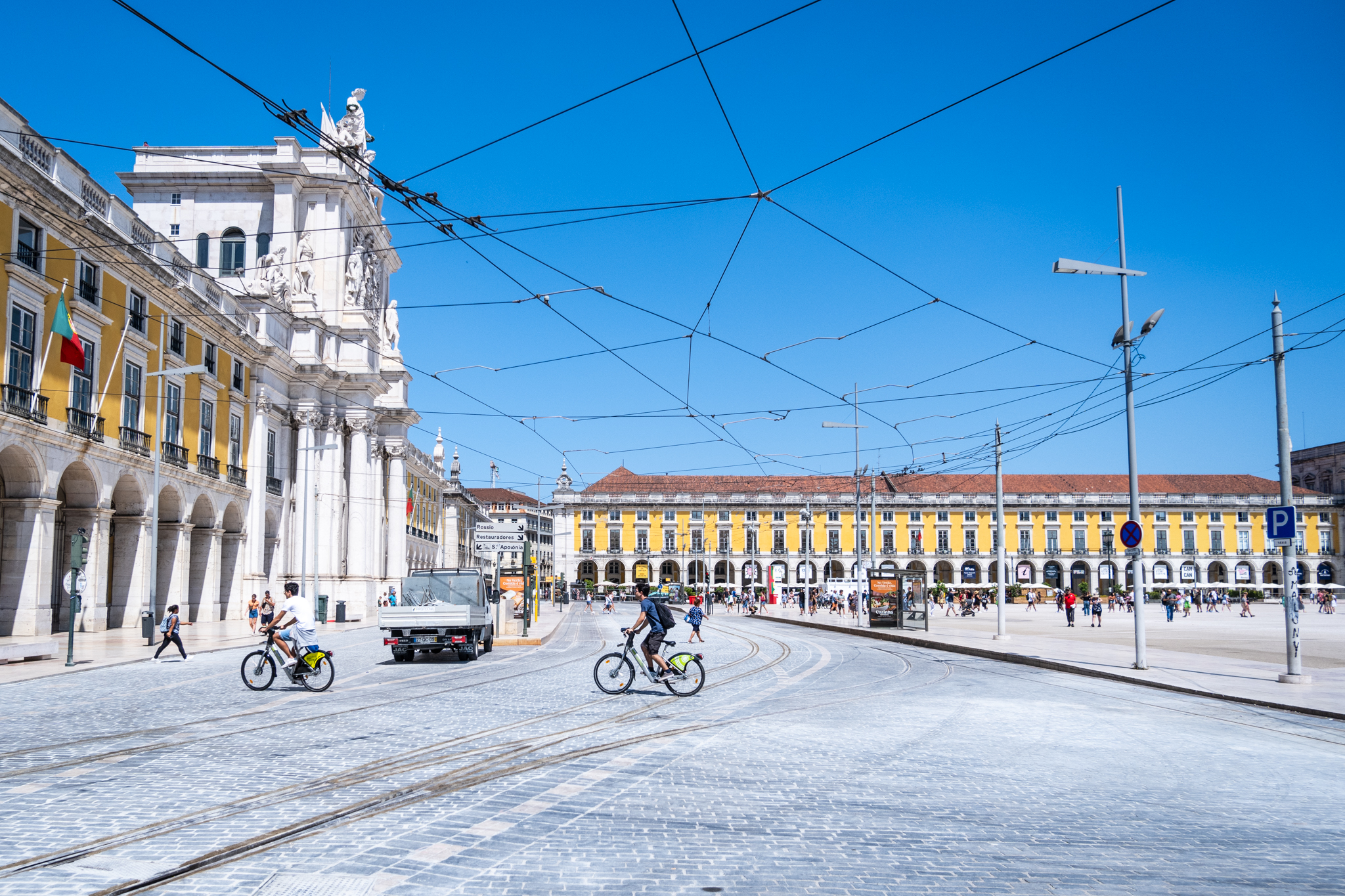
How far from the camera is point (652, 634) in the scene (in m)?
15.1

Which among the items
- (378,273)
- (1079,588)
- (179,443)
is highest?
(378,273)

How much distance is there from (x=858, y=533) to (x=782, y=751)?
135 feet

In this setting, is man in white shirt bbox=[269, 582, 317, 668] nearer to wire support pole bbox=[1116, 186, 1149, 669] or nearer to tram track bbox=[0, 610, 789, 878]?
tram track bbox=[0, 610, 789, 878]

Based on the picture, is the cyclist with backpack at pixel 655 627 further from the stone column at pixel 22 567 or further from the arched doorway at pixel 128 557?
the arched doorway at pixel 128 557

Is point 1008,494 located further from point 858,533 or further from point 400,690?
point 400,690

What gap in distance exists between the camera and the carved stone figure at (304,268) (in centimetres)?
5103

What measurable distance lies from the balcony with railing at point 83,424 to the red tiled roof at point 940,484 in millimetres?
92810

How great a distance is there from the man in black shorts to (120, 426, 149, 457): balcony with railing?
24001 mm

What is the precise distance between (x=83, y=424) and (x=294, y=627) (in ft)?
60.0

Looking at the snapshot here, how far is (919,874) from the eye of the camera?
19.2 ft

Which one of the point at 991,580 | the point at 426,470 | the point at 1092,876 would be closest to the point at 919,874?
the point at 1092,876

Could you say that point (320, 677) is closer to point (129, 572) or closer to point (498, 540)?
point (498, 540)

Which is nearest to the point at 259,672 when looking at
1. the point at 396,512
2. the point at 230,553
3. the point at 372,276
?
the point at 230,553

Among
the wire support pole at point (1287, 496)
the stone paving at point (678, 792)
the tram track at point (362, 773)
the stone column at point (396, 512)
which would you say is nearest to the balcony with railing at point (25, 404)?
the stone paving at point (678, 792)
